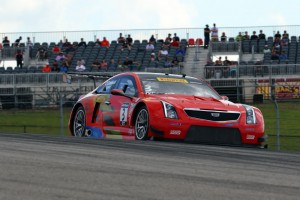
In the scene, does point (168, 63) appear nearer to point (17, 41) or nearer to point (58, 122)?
point (17, 41)

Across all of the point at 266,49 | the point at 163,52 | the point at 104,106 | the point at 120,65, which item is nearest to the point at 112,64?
the point at 120,65

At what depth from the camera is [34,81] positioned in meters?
35.0

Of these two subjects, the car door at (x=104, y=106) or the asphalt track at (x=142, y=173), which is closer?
the asphalt track at (x=142, y=173)

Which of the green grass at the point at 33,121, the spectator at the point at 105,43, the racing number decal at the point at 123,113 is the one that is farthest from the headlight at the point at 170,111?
the spectator at the point at 105,43

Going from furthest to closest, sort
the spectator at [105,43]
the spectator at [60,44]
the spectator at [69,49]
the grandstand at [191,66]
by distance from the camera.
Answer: the spectator at [60,44] < the spectator at [69,49] < the spectator at [105,43] < the grandstand at [191,66]

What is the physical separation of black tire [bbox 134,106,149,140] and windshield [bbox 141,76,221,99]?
60 centimetres

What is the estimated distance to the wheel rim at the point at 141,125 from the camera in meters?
13.3

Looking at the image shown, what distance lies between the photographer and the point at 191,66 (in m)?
36.4

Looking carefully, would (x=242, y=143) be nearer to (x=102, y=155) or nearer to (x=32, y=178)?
(x=102, y=155)

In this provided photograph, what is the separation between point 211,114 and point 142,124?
1.11 meters

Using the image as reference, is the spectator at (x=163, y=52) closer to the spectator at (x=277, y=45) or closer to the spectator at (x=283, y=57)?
the spectator at (x=277, y=45)

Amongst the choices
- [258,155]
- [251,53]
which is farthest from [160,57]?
Answer: [258,155]

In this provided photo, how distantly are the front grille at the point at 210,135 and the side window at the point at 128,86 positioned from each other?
147 centimetres

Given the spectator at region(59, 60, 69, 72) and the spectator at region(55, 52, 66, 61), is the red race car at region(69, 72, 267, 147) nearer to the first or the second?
the spectator at region(59, 60, 69, 72)
